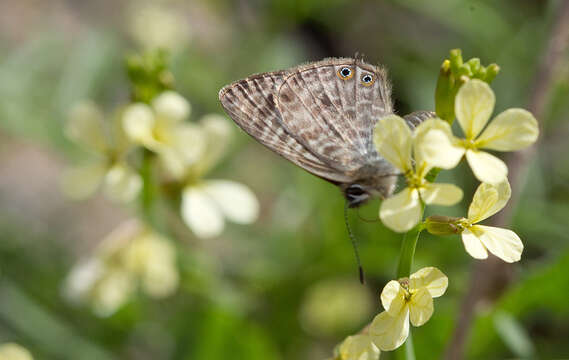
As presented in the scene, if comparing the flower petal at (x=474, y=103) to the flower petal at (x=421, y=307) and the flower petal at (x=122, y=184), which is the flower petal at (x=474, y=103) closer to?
the flower petal at (x=421, y=307)

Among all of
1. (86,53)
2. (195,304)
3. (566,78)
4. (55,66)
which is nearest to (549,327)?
(566,78)

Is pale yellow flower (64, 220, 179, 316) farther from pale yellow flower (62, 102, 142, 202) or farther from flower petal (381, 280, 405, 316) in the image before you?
flower petal (381, 280, 405, 316)

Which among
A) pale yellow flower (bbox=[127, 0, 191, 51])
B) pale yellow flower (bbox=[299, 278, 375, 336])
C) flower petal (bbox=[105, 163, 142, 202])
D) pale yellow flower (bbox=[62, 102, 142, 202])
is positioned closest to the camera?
flower petal (bbox=[105, 163, 142, 202])

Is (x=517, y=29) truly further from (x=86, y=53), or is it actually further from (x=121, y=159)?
(x=121, y=159)

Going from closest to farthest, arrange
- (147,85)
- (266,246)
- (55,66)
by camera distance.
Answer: (147,85) → (266,246) → (55,66)

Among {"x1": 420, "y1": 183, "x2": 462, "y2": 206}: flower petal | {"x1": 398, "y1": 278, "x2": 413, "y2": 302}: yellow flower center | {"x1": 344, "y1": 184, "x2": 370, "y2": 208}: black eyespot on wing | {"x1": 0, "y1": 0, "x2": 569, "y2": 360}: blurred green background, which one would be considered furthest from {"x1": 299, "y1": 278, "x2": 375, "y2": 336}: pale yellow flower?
{"x1": 420, "y1": 183, "x2": 462, "y2": 206}: flower petal

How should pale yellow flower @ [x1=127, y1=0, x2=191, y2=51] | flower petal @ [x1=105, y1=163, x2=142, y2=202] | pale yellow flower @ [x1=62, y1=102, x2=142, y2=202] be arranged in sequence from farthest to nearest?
pale yellow flower @ [x1=127, y1=0, x2=191, y2=51]
pale yellow flower @ [x1=62, y1=102, x2=142, y2=202]
flower petal @ [x1=105, y1=163, x2=142, y2=202]
